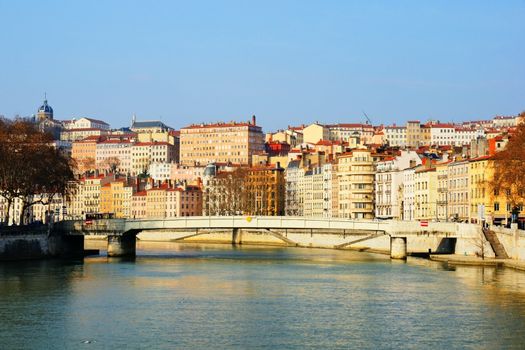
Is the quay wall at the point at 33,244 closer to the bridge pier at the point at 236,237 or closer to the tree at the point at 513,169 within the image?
the tree at the point at 513,169

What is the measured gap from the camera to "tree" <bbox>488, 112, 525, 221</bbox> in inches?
3475

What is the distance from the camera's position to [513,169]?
88875 mm

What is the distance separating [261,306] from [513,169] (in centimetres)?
3373

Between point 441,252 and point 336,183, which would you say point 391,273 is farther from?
point 336,183

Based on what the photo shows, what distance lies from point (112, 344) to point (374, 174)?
336 ft

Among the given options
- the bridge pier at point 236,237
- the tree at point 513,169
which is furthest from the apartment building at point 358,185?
the tree at point 513,169

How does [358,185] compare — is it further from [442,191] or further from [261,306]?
[261,306]

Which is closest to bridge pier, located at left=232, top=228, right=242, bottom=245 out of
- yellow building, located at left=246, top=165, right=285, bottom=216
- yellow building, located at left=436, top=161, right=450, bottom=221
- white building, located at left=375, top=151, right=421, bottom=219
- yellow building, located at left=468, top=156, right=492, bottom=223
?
white building, located at left=375, top=151, right=421, bottom=219

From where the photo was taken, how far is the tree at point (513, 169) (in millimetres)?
88275

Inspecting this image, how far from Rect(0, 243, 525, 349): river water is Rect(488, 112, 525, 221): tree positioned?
7850mm

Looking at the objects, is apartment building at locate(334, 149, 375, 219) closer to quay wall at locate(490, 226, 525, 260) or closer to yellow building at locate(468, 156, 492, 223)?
yellow building at locate(468, 156, 492, 223)

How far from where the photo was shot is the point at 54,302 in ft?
204

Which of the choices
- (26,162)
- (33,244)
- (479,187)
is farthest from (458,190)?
(33,244)

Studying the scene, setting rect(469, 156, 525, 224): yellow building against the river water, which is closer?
the river water
